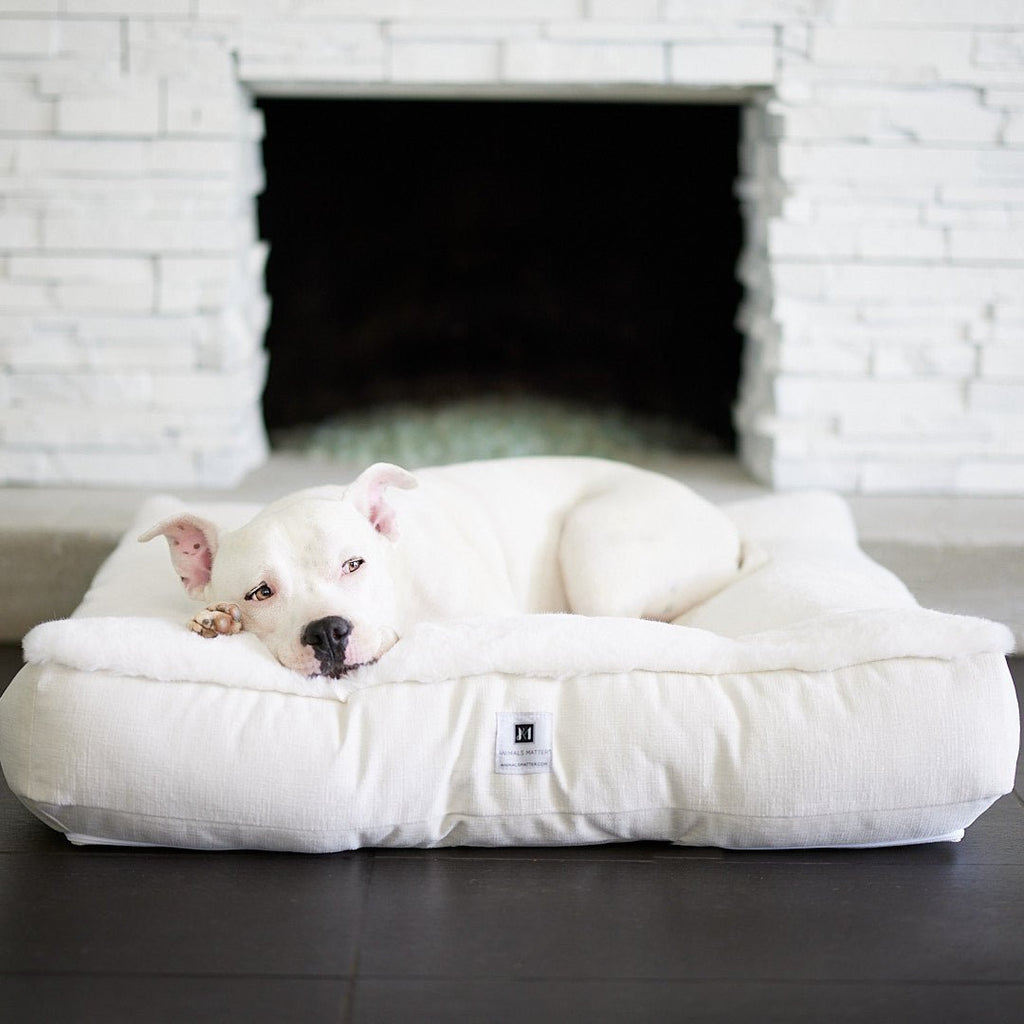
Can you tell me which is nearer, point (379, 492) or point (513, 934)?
point (513, 934)

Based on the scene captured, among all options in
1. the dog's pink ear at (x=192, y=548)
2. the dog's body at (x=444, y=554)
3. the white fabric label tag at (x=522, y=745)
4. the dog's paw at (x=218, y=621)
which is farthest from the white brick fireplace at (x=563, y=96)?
the white fabric label tag at (x=522, y=745)

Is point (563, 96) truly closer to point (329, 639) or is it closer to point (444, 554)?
point (444, 554)

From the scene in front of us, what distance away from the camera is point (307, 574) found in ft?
5.98

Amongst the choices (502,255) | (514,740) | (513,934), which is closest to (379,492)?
(514,740)

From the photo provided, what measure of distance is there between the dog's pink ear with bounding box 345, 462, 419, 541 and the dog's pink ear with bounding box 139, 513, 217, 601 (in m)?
0.21

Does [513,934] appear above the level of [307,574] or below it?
below

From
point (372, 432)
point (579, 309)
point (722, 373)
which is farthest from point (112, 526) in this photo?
point (722, 373)

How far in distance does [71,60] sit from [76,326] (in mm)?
569

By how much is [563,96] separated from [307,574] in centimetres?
169

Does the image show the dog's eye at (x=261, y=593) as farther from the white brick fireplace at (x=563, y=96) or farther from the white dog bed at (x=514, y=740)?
the white brick fireplace at (x=563, y=96)

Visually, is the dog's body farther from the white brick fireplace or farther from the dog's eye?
the white brick fireplace

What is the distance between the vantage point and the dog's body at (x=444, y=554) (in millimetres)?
1818

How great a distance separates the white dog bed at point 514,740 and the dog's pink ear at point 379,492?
26 cm

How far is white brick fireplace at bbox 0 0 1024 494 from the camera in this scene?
290 cm
